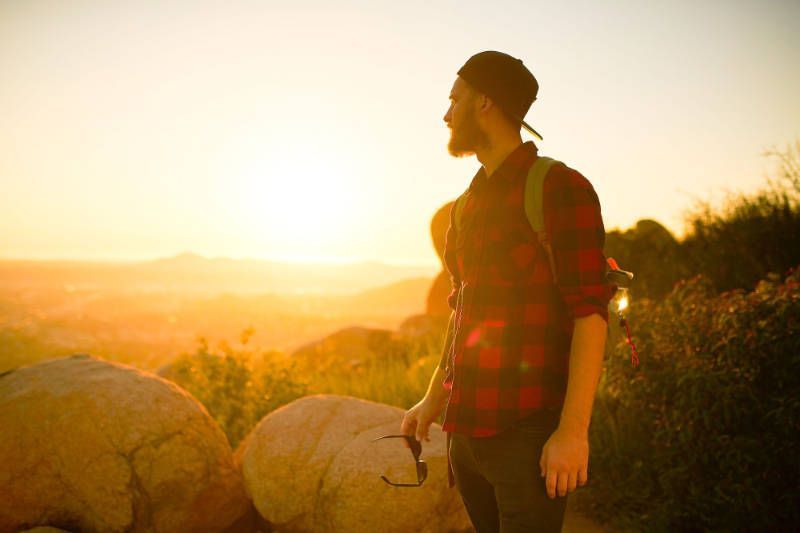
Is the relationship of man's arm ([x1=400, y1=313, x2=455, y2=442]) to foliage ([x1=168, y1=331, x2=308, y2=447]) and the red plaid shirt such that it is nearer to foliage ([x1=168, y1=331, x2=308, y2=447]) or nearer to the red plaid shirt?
the red plaid shirt

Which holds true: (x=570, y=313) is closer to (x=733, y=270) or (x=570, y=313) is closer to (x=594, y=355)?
(x=594, y=355)

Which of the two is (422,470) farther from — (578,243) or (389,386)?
(389,386)

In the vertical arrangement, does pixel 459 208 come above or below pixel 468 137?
below

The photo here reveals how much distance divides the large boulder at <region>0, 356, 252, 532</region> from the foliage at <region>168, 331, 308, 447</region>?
215cm

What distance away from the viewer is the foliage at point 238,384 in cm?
650

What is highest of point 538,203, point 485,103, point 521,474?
point 485,103

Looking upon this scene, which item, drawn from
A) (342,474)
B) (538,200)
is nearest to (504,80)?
(538,200)

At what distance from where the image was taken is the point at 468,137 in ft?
6.71

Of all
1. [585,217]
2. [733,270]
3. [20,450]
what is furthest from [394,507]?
[733,270]

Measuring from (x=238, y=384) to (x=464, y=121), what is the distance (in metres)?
5.82

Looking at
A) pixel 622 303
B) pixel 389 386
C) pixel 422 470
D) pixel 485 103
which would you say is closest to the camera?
pixel 622 303

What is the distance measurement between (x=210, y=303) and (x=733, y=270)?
2084 inches

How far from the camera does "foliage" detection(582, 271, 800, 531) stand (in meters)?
3.70

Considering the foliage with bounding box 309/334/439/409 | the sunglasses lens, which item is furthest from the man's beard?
the foliage with bounding box 309/334/439/409
